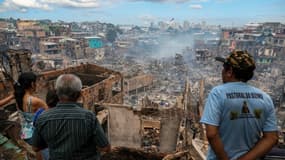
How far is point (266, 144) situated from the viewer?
2.02 metres

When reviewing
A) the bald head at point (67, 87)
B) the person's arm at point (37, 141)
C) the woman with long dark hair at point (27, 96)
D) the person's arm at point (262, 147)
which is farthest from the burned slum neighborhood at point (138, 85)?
the bald head at point (67, 87)

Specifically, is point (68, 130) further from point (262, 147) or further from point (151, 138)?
point (151, 138)

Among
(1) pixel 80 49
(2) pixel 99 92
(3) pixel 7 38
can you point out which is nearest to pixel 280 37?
(1) pixel 80 49

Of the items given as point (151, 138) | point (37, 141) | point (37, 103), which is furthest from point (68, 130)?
point (151, 138)

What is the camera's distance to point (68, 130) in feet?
Result: 7.10

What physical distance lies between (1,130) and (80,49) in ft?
178

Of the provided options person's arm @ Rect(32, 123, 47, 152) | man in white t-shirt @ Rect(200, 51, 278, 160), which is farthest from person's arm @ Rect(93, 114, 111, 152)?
man in white t-shirt @ Rect(200, 51, 278, 160)

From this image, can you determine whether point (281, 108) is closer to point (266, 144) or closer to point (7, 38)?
point (266, 144)

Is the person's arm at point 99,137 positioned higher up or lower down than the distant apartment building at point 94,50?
higher up

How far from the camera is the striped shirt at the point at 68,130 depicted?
217cm

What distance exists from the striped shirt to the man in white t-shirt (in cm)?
96

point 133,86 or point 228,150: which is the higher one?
point 228,150

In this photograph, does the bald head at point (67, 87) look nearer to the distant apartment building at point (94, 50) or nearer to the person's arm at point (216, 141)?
the person's arm at point (216, 141)

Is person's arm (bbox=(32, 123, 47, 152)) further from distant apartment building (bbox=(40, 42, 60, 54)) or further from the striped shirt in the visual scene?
distant apartment building (bbox=(40, 42, 60, 54))
